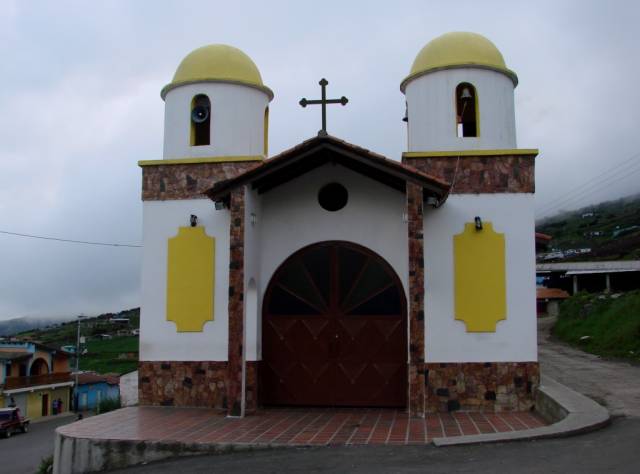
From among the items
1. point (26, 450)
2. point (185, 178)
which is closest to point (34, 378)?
point (26, 450)

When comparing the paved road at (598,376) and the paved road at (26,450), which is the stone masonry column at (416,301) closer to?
the paved road at (598,376)

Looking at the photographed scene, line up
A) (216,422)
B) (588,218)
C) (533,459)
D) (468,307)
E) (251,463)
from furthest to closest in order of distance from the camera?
(588,218)
(468,307)
(216,422)
(251,463)
(533,459)

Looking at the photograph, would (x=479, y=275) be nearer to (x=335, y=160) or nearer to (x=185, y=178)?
(x=335, y=160)

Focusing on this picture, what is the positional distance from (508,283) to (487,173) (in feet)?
6.95

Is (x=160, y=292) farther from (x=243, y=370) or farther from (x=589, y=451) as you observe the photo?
(x=589, y=451)

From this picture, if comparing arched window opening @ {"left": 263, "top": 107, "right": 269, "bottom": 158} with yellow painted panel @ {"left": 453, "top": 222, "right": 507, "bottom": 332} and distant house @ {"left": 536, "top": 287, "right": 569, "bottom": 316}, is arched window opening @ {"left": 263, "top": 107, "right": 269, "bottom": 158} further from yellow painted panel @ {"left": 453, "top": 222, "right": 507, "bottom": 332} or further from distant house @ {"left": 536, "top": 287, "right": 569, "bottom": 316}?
distant house @ {"left": 536, "top": 287, "right": 569, "bottom": 316}

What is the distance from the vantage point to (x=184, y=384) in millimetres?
13844

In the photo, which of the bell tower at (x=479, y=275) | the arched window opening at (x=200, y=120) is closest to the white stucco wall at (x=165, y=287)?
the arched window opening at (x=200, y=120)

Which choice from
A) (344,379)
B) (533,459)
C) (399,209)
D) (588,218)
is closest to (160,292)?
(344,379)

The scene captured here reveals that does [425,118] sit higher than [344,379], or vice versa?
→ [425,118]

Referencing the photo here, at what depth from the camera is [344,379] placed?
13461 millimetres

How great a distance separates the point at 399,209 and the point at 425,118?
6.86ft

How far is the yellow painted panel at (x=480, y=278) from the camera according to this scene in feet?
43.0

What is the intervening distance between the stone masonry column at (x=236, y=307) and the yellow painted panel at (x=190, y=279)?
1.43m
